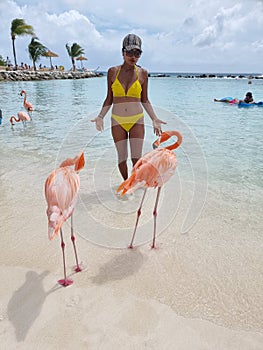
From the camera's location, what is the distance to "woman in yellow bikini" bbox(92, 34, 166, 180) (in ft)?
10.4

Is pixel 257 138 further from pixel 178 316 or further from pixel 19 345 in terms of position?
pixel 19 345

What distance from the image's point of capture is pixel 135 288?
2.27 m

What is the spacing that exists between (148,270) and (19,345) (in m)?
1.20

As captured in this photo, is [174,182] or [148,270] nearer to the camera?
[148,270]

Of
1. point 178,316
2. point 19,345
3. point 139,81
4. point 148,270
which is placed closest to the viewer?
point 19,345

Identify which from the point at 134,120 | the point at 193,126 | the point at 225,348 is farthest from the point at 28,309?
the point at 193,126

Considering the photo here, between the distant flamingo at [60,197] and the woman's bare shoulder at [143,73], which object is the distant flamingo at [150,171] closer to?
the distant flamingo at [60,197]

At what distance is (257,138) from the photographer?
7918 millimetres

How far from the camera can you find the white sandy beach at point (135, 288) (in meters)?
1.84

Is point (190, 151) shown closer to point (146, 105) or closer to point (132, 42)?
point (146, 105)

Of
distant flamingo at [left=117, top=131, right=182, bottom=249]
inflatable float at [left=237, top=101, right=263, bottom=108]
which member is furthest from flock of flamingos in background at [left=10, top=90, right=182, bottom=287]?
inflatable float at [left=237, top=101, right=263, bottom=108]

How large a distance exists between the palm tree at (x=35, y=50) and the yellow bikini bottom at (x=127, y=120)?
49.5 meters

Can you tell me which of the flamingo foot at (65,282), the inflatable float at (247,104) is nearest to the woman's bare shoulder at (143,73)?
the flamingo foot at (65,282)

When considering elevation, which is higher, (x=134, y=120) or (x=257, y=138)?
(x=134, y=120)
